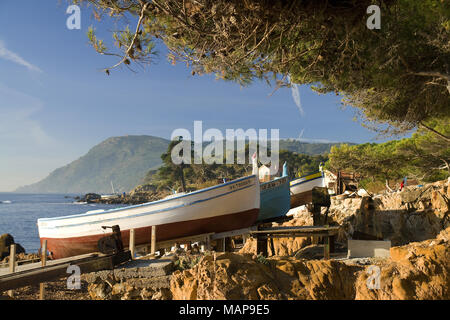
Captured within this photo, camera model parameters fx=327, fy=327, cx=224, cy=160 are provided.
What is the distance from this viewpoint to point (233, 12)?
607cm

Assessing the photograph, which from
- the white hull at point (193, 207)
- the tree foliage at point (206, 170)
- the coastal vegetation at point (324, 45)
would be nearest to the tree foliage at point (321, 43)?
the coastal vegetation at point (324, 45)

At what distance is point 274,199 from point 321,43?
981 cm

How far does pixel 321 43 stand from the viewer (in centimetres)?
831

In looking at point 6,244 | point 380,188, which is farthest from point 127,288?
point 380,188

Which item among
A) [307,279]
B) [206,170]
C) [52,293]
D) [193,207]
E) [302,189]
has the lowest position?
[52,293]

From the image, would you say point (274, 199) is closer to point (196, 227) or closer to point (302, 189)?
point (196, 227)

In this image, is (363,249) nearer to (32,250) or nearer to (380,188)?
(380,188)

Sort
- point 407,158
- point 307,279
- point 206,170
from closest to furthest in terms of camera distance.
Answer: point 307,279 → point 407,158 → point 206,170

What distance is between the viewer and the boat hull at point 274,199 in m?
16.5

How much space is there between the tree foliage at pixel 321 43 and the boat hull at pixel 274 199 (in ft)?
19.7

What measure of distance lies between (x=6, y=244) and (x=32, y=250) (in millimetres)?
10896

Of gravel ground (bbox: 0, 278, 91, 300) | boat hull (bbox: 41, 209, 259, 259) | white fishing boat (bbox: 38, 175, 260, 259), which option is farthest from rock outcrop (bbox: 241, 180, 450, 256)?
gravel ground (bbox: 0, 278, 91, 300)

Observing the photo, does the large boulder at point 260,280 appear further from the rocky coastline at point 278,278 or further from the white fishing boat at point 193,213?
the white fishing boat at point 193,213

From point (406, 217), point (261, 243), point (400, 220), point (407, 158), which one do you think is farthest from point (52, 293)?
point (407, 158)
